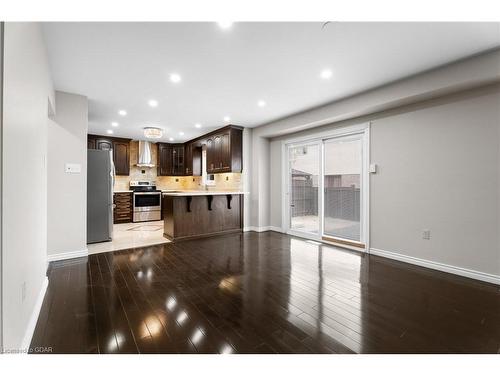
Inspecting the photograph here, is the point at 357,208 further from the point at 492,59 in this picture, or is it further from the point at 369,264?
the point at 492,59

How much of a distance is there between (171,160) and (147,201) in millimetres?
1684

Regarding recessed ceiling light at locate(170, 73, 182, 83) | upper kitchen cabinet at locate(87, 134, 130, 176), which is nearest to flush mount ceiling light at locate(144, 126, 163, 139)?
upper kitchen cabinet at locate(87, 134, 130, 176)

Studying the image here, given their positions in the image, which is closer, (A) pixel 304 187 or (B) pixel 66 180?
(B) pixel 66 180

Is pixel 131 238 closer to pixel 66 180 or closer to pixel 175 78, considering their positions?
Result: pixel 66 180

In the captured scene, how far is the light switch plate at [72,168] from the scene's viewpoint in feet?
11.8

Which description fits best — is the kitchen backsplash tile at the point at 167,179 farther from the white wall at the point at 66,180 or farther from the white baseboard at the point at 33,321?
the white baseboard at the point at 33,321

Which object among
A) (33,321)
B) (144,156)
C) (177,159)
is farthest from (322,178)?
(144,156)

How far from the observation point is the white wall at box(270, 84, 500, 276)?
2.83m

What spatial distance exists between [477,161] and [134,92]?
4881 millimetres

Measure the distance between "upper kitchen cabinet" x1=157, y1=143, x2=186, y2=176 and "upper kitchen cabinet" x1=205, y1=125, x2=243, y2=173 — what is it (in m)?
2.37

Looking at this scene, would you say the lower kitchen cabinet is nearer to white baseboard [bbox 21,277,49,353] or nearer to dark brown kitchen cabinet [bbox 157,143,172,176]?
dark brown kitchen cabinet [bbox 157,143,172,176]

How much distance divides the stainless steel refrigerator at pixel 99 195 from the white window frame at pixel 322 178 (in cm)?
380

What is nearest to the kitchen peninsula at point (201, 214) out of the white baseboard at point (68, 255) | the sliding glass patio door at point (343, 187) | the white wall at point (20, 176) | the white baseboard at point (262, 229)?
the white baseboard at point (262, 229)

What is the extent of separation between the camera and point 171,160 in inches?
324
